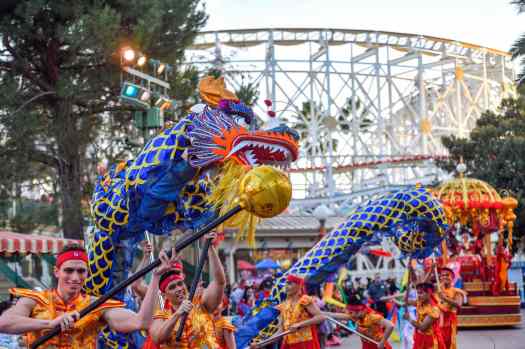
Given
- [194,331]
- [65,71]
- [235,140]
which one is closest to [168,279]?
[194,331]

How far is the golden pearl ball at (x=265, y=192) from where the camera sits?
5129 millimetres

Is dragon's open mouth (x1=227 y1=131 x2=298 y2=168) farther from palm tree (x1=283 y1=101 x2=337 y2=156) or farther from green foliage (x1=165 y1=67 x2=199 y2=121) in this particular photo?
palm tree (x1=283 y1=101 x2=337 y2=156)

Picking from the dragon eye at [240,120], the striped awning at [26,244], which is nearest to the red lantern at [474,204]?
the striped awning at [26,244]

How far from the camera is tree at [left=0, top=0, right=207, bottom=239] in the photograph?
1794 centimetres

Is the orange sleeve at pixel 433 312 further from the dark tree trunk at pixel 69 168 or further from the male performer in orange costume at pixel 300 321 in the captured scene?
the dark tree trunk at pixel 69 168

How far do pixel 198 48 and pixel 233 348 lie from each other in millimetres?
35653

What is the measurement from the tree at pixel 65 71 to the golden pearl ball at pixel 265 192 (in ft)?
42.9

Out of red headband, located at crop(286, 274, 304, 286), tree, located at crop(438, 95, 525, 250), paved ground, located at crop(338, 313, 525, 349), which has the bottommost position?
paved ground, located at crop(338, 313, 525, 349)

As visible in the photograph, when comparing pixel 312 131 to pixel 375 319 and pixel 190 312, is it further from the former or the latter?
pixel 190 312

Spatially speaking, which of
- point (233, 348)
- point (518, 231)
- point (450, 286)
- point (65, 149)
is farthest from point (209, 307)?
point (518, 231)

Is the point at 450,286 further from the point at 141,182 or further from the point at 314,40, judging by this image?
the point at 314,40

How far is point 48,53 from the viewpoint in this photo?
62.0 ft

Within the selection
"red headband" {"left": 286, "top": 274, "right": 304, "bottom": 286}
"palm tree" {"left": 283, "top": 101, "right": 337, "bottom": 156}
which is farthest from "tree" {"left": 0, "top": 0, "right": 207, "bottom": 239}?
"palm tree" {"left": 283, "top": 101, "right": 337, "bottom": 156}

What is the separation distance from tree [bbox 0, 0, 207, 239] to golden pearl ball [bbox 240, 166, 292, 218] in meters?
13.1
